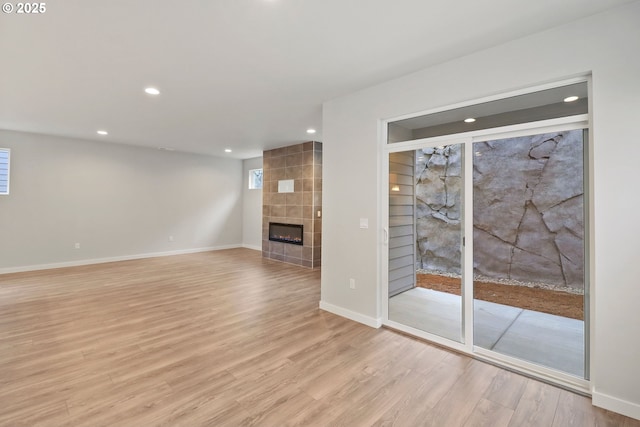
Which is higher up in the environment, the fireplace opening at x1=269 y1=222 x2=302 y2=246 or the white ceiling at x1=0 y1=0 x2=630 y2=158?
the white ceiling at x1=0 y1=0 x2=630 y2=158

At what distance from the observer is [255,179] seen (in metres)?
8.99

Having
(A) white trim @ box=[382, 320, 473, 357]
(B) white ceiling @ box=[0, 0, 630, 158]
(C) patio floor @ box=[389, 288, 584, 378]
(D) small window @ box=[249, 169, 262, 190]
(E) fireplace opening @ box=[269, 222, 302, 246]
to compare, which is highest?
(B) white ceiling @ box=[0, 0, 630, 158]

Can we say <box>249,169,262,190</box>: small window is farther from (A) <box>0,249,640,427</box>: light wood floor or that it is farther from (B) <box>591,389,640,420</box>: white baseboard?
(B) <box>591,389,640,420</box>: white baseboard

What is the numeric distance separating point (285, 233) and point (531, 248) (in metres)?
5.25

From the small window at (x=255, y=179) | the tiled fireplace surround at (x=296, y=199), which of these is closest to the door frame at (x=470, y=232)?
the tiled fireplace surround at (x=296, y=199)

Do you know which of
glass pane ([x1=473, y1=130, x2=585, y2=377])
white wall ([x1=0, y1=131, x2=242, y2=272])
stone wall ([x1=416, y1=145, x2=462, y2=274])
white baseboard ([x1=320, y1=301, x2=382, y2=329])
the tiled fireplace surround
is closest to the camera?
glass pane ([x1=473, y1=130, x2=585, y2=377])

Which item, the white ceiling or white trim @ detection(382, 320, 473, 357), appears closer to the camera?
the white ceiling

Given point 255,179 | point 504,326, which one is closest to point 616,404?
point 504,326

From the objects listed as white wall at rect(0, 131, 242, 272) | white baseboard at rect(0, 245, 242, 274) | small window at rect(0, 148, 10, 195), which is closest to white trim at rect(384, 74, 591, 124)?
white wall at rect(0, 131, 242, 272)

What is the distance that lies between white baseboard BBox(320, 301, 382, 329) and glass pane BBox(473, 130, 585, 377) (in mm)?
1022

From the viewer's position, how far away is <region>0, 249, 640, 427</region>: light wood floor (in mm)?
1909

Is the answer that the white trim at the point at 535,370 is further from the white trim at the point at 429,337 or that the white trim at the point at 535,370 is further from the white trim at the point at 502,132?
the white trim at the point at 502,132

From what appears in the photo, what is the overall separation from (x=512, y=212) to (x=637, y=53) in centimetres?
138

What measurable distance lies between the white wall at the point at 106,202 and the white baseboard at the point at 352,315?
19.0 ft
